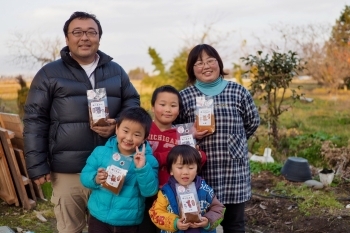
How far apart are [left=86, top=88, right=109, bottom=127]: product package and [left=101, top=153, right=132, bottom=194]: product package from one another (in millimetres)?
303

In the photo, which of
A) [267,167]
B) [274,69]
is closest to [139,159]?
[267,167]

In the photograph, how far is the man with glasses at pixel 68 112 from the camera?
2973 millimetres

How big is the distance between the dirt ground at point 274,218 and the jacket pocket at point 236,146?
154 centimetres

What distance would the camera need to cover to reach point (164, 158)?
115 inches

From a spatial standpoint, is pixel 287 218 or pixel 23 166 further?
pixel 23 166

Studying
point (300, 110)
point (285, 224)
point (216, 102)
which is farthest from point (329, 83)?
point (216, 102)

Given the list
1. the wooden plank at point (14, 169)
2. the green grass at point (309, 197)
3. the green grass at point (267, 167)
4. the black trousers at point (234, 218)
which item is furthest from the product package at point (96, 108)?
the green grass at point (267, 167)

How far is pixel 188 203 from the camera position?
269cm

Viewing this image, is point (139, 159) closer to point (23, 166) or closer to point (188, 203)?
point (188, 203)

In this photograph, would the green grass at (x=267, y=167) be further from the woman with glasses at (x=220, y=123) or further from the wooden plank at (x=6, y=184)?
the woman with glasses at (x=220, y=123)

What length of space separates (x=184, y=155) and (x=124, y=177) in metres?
0.39

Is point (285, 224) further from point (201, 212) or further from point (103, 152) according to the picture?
point (103, 152)

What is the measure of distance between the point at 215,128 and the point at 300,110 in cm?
1249

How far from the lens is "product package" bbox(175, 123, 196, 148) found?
2967 mm
